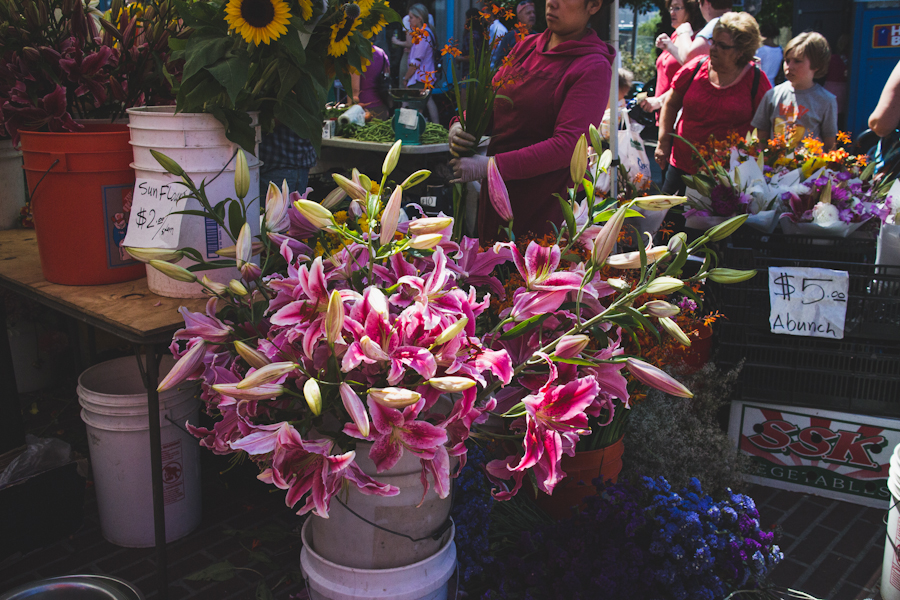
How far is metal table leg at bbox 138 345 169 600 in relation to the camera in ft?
5.84

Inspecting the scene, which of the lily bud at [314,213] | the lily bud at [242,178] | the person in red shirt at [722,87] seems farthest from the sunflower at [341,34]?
the person in red shirt at [722,87]

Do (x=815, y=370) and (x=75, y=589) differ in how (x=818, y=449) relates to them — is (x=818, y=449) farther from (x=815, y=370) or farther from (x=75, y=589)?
(x=75, y=589)

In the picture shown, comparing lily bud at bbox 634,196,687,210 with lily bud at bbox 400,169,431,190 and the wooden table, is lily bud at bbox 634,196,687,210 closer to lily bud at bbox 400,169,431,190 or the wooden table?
lily bud at bbox 400,169,431,190

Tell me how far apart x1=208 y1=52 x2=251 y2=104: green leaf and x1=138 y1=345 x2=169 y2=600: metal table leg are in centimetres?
65

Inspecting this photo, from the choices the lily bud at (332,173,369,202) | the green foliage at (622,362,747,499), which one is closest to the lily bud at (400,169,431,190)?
the lily bud at (332,173,369,202)

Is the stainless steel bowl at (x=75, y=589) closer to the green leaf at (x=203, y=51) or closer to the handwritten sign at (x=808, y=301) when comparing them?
the green leaf at (x=203, y=51)

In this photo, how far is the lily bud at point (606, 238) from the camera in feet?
4.15

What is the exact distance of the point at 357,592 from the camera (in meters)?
1.43

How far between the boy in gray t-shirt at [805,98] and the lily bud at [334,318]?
3.45 metres

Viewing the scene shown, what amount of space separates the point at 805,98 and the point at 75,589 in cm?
398

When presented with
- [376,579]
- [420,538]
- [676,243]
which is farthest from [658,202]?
[376,579]

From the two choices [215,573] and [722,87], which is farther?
[722,87]

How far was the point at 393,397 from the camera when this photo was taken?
3.49 feet

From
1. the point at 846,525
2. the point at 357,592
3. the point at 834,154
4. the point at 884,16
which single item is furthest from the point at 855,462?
the point at 884,16
